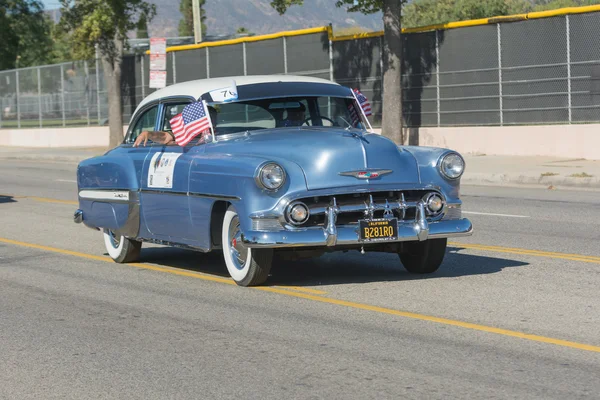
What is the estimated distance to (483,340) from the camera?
6875 millimetres

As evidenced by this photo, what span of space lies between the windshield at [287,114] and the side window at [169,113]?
2.01ft

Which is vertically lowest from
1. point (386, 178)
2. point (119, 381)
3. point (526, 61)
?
point (119, 381)

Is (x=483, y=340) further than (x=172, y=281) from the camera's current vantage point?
No

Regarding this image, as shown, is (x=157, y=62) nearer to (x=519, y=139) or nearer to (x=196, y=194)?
(x=519, y=139)

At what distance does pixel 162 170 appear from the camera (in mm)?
9977

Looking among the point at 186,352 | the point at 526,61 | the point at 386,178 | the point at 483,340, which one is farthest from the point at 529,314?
the point at 526,61

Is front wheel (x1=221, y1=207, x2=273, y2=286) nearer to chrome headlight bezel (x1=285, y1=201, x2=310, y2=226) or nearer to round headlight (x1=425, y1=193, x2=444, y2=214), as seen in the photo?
chrome headlight bezel (x1=285, y1=201, x2=310, y2=226)

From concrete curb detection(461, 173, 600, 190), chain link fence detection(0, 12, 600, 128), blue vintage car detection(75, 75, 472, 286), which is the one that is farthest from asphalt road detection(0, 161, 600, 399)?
chain link fence detection(0, 12, 600, 128)

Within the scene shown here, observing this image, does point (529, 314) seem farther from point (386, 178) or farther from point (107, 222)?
point (107, 222)

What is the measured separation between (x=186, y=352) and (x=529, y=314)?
240 centimetres

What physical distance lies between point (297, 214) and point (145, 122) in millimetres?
2980

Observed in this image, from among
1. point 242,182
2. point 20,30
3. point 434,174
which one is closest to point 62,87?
point 20,30

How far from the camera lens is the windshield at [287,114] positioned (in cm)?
977

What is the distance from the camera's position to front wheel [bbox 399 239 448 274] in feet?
30.7
